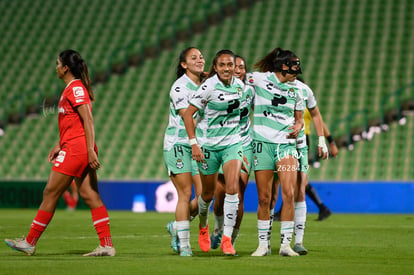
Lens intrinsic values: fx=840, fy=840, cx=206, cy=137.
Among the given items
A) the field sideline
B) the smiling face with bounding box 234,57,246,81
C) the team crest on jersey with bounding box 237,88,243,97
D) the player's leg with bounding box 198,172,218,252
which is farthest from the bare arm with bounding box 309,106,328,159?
the player's leg with bounding box 198,172,218,252

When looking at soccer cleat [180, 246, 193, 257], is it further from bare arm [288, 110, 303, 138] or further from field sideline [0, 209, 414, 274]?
bare arm [288, 110, 303, 138]

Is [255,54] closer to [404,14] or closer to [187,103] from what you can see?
[404,14]

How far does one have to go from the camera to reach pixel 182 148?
9.05 m

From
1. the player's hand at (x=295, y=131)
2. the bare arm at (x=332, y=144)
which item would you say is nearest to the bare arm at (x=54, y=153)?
the player's hand at (x=295, y=131)

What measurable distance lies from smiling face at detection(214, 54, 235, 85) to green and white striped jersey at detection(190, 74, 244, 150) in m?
0.06

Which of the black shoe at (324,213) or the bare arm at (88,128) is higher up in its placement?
the bare arm at (88,128)

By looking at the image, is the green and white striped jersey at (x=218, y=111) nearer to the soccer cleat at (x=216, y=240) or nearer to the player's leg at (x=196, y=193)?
the player's leg at (x=196, y=193)

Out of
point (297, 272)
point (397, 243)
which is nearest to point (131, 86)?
point (397, 243)

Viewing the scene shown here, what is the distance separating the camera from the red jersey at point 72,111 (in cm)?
886

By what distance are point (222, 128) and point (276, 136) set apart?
625 mm

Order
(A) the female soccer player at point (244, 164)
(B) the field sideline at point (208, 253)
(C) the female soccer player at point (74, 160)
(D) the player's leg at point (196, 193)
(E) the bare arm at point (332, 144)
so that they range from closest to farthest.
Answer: (B) the field sideline at point (208, 253), (C) the female soccer player at point (74, 160), (A) the female soccer player at point (244, 164), (D) the player's leg at point (196, 193), (E) the bare arm at point (332, 144)

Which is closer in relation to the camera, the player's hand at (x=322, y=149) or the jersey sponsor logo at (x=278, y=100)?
the jersey sponsor logo at (x=278, y=100)

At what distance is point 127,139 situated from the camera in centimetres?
2431

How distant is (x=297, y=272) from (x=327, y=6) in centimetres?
2120
